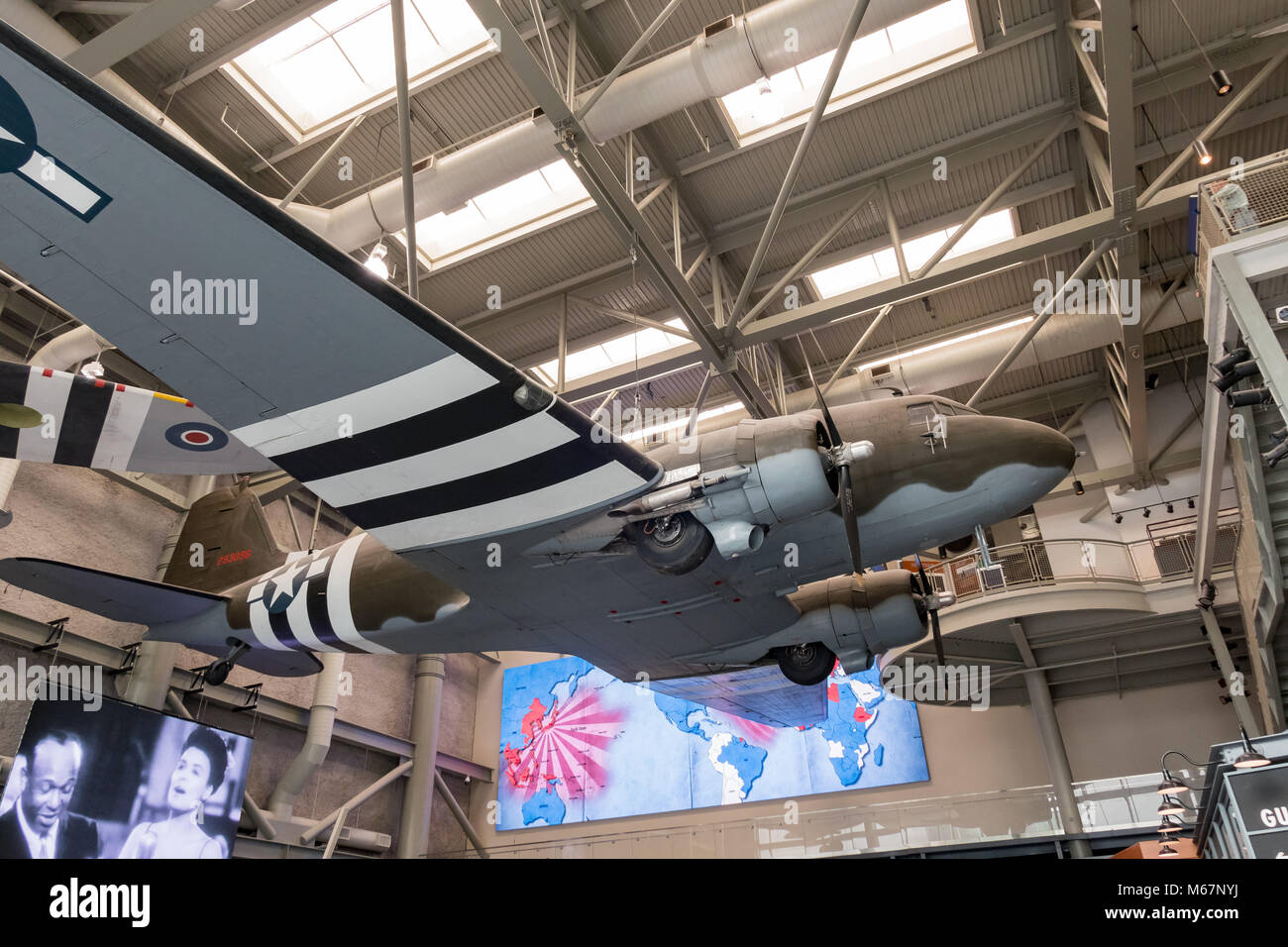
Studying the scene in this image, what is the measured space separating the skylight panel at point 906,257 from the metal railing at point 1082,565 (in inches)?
260

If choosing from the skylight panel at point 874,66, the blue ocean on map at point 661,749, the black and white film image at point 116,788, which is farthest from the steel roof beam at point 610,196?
the black and white film image at point 116,788

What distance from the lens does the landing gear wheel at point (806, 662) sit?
10445mm

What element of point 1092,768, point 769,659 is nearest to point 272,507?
point 769,659

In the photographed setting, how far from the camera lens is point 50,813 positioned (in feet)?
38.0

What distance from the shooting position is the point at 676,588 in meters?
8.92

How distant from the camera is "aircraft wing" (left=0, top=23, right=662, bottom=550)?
18.4 feet

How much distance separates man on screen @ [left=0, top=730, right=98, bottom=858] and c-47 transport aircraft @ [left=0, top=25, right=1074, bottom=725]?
105 inches

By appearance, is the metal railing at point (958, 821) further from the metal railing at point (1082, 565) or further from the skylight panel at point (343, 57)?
the skylight panel at point (343, 57)

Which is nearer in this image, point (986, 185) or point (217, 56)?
point (217, 56)

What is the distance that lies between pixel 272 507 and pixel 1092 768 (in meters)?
22.8

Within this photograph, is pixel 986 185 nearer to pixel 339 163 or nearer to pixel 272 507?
pixel 339 163

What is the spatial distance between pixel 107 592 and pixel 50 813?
4075 millimetres

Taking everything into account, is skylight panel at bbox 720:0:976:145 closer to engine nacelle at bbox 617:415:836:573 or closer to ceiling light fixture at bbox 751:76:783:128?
ceiling light fixture at bbox 751:76:783:128

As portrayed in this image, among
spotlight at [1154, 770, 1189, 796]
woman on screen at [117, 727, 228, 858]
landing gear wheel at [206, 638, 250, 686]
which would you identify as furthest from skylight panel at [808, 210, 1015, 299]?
woman on screen at [117, 727, 228, 858]
